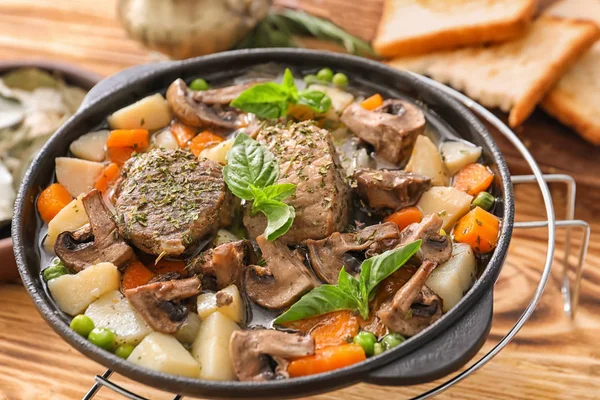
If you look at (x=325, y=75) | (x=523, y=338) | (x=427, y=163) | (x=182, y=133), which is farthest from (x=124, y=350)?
(x=523, y=338)

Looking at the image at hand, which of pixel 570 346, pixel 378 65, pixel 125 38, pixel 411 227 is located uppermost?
pixel 378 65

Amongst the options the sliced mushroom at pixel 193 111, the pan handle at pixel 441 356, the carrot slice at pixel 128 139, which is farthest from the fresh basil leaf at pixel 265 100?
the pan handle at pixel 441 356

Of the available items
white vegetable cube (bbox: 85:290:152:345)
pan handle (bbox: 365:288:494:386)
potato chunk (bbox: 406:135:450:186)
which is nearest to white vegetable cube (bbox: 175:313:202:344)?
white vegetable cube (bbox: 85:290:152:345)

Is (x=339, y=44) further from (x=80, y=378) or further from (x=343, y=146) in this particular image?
(x=80, y=378)

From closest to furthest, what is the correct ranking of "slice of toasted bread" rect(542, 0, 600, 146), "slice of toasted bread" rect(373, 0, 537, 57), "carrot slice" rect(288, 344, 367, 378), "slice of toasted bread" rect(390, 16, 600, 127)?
1. "carrot slice" rect(288, 344, 367, 378)
2. "slice of toasted bread" rect(542, 0, 600, 146)
3. "slice of toasted bread" rect(390, 16, 600, 127)
4. "slice of toasted bread" rect(373, 0, 537, 57)

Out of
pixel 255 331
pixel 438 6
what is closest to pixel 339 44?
pixel 438 6

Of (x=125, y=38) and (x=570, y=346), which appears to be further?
(x=125, y=38)

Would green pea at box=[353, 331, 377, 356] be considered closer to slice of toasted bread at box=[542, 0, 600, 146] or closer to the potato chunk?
the potato chunk
